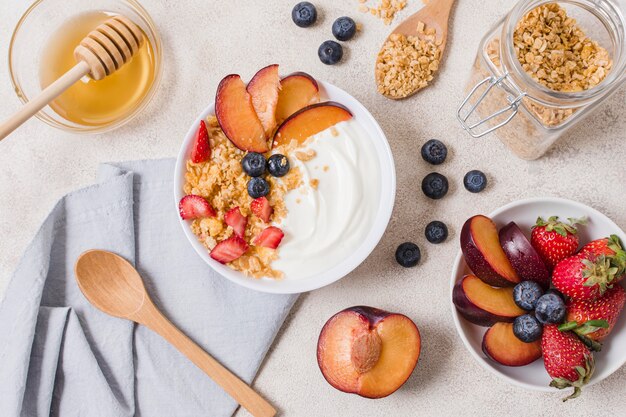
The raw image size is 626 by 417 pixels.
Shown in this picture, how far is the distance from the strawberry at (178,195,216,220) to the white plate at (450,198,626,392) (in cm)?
51

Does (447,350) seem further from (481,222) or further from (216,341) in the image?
(216,341)

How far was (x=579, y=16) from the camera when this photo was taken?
1.32 meters

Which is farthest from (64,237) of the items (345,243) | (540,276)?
(540,276)

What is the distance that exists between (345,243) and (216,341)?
1.27ft

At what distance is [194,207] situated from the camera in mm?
1362

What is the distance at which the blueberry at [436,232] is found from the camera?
147 cm

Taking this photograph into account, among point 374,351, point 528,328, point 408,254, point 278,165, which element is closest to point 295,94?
point 278,165

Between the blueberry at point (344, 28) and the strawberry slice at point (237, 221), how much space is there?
46 cm

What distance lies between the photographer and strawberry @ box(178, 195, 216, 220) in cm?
136

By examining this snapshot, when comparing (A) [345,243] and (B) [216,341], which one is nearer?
(A) [345,243]

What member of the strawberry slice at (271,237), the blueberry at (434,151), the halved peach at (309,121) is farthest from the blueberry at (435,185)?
the strawberry slice at (271,237)

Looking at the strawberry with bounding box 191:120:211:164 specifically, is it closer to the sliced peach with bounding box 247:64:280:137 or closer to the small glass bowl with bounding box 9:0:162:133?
the sliced peach with bounding box 247:64:280:137

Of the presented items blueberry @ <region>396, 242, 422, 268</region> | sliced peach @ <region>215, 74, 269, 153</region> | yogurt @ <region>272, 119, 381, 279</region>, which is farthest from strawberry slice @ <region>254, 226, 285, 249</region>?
blueberry @ <region>396, 242, 422, 268</region>

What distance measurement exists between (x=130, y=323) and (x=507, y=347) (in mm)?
798
